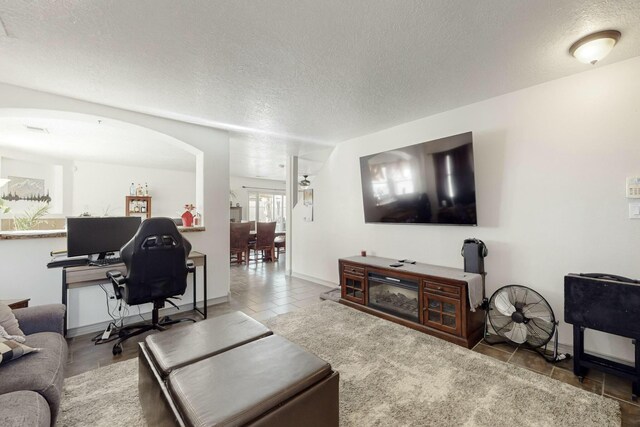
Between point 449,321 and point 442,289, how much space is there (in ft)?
1.07

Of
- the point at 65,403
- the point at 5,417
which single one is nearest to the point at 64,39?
Answer: the point at 5,417

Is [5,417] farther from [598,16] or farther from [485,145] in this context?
[485,145]

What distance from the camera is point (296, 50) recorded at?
2.04 m

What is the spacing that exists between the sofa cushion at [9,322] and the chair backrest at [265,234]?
16.6 ft

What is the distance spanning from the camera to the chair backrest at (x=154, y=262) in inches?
96.5

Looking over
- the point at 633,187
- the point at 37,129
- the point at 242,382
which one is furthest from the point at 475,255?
the point at 37,129

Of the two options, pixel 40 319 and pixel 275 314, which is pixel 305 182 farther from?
pixel 40 319

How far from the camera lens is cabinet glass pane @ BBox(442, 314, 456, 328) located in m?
2.65

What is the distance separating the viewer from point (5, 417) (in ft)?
3.35

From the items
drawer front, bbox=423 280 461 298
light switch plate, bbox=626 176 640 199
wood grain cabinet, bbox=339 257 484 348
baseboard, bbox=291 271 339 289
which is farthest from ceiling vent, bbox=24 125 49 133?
light switch plate, bbox=626 176 640 199

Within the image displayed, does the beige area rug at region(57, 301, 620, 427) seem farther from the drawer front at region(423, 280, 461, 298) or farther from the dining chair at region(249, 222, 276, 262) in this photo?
the dining chair at region(249, 222, 276, 262)

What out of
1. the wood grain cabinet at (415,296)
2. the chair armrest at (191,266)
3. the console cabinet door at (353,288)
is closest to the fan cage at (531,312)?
the wood grain cabinet at (415,296)

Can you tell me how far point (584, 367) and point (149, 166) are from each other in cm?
902

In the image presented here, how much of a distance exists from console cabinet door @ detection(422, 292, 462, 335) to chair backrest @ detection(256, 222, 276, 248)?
470 cm
